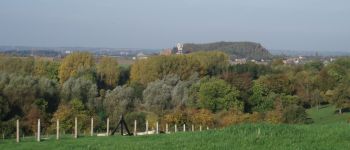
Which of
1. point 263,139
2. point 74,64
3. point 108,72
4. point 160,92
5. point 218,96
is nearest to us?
point 263,139

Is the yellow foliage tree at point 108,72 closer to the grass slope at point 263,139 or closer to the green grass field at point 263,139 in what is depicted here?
the green grass field at point 263,139

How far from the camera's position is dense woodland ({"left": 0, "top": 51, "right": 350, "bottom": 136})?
64562mm

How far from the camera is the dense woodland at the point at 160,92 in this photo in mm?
64562

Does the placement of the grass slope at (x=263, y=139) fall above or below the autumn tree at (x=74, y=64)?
above

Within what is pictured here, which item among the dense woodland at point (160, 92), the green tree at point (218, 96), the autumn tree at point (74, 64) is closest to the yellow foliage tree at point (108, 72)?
the dense woodland at point (160, 92)

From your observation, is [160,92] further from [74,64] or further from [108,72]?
[74,64]

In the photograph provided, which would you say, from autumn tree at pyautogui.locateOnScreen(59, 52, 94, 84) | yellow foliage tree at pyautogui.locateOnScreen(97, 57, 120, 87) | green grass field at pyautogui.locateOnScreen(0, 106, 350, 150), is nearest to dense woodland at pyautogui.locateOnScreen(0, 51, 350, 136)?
yellow foliage tree at pyautogui.locateOnScreen(97, 57, 120, 87)

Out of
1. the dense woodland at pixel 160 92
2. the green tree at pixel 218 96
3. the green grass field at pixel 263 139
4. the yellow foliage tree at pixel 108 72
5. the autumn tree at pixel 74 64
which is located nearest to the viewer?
the green grass field at pixel 263 139

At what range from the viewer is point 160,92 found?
81.1 meters

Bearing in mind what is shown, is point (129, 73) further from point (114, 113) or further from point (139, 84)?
point (114, 113)

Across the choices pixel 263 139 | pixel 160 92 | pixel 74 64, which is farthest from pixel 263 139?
pixel 74 64

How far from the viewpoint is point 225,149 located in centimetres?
1234

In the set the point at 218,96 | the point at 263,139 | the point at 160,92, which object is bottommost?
the point at 218,96

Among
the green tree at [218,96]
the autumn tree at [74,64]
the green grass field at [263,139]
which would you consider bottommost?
the green tree at [218,96]
